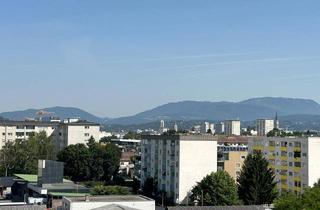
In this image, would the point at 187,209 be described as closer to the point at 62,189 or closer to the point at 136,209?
the point at 136,209

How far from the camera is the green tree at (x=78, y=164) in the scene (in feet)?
246

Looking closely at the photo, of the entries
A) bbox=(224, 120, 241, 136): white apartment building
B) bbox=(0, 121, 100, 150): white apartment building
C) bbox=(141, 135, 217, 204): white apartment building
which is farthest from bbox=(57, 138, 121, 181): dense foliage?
bbox=(224, 120, 241, 136): white apartment building

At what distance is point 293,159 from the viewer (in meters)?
61.2

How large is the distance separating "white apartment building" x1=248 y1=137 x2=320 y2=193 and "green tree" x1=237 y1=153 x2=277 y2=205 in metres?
7.37

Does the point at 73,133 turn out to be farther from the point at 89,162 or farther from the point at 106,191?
the point at 106,191

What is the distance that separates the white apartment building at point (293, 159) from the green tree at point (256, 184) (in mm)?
7373

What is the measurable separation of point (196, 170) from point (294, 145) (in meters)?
12.0

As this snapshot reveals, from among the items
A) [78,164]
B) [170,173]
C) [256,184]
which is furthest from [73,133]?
[256,184]

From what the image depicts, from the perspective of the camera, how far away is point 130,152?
10806cm

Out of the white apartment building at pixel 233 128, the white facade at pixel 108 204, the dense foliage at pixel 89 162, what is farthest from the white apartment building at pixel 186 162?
the white apartment building at pixel 233 128

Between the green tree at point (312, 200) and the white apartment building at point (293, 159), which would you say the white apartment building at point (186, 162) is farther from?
the green tree at point (312, 200)

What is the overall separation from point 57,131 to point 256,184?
56.9m

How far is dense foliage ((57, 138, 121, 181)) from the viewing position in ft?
246

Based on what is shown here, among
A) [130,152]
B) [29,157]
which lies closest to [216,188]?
[29,157]
